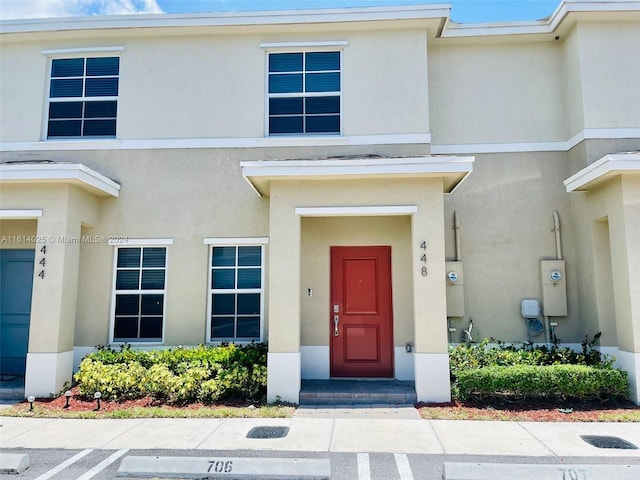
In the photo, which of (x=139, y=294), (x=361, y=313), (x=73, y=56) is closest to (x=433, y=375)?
(x=361, y=313)

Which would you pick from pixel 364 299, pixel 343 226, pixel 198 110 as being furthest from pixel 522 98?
pixel 198 110

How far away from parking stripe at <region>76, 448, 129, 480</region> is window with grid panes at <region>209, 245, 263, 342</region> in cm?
376

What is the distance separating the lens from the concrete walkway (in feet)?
19.3

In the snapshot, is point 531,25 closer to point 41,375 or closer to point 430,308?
point 430,308

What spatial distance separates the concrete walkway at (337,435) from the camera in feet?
19.3

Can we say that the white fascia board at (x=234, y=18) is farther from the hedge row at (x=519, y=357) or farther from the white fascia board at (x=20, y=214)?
the hedge row at (x=519, y=357)

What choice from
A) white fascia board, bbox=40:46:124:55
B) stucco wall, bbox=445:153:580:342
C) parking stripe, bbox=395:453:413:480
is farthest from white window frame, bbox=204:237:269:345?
white fascia board, bbox=40:46:124:55

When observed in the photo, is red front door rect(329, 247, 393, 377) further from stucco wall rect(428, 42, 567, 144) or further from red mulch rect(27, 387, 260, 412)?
stucco wall rect(428, 42, 567, 144)

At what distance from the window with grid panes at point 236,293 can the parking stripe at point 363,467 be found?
4.31 meters

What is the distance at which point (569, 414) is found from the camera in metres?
7.24

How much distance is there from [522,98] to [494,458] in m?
7.76

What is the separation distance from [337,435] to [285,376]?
183 cm

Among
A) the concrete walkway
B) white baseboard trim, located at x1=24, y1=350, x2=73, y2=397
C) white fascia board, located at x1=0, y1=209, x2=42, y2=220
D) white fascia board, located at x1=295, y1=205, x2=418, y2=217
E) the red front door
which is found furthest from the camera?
the red front door

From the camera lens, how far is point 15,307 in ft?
32.2
